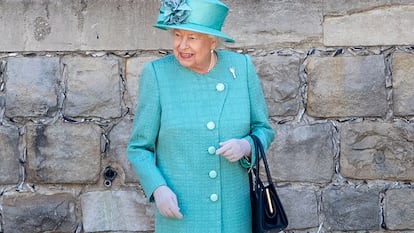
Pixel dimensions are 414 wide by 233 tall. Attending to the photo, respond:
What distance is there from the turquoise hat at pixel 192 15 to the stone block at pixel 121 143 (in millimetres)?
1259

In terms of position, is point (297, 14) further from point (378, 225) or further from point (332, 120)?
point (378, 225)

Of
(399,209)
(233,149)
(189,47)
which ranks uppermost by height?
(189,47)

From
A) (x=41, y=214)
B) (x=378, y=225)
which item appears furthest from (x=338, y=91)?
(x=41, y=214)

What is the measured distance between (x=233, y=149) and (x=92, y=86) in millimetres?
1400

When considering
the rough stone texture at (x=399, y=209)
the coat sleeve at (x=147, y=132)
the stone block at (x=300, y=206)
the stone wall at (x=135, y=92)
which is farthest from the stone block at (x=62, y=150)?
the rough stone texture at (x=399, y=209)

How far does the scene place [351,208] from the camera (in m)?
3.99

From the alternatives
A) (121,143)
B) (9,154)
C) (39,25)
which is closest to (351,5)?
(121,143)

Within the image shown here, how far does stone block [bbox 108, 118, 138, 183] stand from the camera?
3934mm

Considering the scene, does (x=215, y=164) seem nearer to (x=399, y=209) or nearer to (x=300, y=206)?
(x=300, y=206)

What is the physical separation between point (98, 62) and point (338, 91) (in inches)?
49.1

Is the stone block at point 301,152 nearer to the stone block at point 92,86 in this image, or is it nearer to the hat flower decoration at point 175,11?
the stone block at point 92,86

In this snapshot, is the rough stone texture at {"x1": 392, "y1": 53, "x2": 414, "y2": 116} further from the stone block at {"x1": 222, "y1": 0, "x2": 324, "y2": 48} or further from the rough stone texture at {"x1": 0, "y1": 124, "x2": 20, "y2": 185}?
the rough stone texture at {"x1": 0, "y1": 124, "x2": 20, "y2": 185}

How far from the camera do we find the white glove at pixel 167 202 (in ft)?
8.77

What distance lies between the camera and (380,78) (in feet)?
12.9
